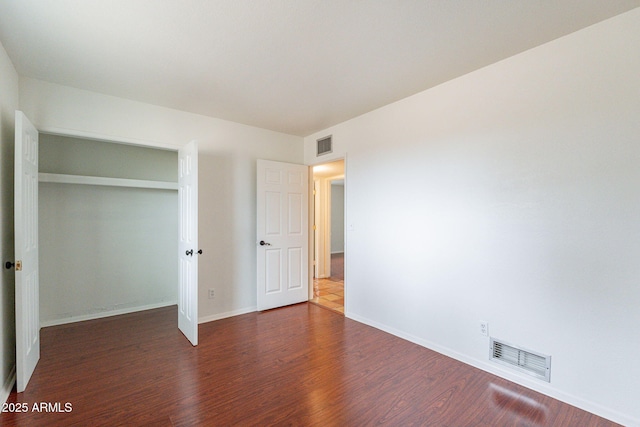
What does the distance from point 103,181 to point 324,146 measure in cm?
294

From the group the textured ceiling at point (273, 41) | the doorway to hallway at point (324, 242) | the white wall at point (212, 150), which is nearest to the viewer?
the textured ceiling at point (273, 41)

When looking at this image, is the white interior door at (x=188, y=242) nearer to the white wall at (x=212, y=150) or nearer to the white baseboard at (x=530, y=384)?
the white wall at (x=212, y=150)

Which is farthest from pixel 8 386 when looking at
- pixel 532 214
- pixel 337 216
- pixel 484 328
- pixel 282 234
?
pixel 337 216

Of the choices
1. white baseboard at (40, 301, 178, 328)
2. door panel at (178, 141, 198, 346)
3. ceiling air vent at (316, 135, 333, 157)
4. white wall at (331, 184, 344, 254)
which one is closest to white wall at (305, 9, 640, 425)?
ceiling air vent at (316, 135, 333, 157)

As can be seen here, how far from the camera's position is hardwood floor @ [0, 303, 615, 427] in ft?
6.00

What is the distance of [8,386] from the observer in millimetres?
2057

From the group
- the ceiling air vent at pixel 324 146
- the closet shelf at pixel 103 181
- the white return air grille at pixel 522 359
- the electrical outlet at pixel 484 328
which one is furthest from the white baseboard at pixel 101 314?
the white return air grille at pixel 522 359

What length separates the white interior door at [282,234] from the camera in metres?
3.96

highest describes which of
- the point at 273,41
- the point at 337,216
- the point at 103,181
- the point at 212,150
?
the point at 273,41

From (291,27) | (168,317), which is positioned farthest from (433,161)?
(168,317)

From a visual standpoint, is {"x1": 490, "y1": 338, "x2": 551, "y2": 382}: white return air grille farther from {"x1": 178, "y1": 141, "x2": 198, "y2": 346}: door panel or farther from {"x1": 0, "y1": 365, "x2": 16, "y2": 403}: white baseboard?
{"x1": 0, "y1": 365, "x2": 16, "y2": 403}: white baseboard

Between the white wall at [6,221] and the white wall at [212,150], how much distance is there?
386 millimetres

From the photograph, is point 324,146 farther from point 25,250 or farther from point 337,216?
point 337,216

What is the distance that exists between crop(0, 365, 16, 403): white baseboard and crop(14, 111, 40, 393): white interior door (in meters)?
0.07
